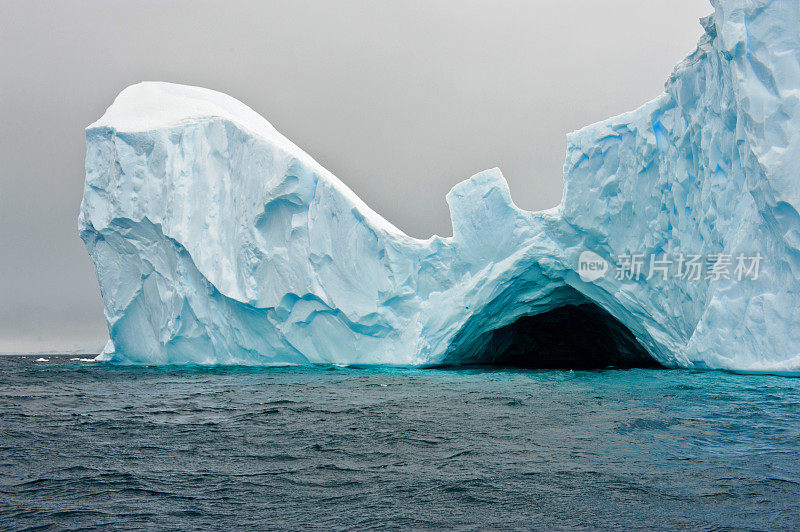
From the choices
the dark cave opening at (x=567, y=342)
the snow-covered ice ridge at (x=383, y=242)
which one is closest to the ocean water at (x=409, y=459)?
the snow-covered ice ridge at (x=383, y=242)

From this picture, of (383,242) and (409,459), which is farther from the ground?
(383,242)

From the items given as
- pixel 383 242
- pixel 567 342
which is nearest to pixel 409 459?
pixel 383 242

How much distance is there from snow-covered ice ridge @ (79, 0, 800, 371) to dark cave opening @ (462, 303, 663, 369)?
0.79 metres

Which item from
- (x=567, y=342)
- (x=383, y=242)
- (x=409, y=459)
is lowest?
(x=409, y=459)

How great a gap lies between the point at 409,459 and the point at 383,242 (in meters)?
9.04

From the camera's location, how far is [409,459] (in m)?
4.92

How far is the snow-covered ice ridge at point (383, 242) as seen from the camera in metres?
10.9

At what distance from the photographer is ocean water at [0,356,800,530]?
11.6ft

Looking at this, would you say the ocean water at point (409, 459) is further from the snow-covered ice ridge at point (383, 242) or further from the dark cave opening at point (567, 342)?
the dark cave opening at point (567, 342)

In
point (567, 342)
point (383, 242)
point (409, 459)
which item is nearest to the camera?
point (409, 459)

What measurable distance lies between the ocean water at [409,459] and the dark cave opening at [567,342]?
313 inches

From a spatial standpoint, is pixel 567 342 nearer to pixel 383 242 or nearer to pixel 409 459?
pixel 383 242

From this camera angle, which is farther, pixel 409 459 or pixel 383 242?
pixel 383 242

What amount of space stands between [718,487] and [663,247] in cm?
865
